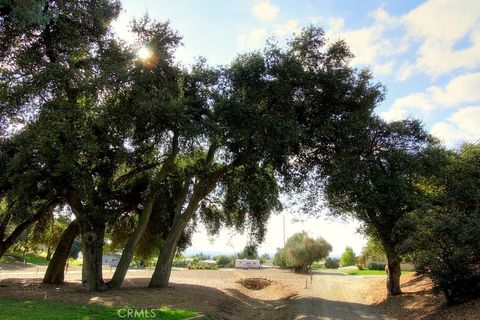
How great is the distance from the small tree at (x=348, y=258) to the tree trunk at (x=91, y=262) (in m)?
77.6

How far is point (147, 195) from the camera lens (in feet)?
80.2

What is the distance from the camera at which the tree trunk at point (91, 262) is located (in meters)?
21.4

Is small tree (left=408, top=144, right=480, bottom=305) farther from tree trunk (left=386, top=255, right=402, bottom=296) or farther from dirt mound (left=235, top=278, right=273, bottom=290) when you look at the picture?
dirt mound (left=235, top=278, right=273, bottom=290)

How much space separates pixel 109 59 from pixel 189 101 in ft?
14.7

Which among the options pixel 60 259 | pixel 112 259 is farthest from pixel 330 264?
pixel 60 259

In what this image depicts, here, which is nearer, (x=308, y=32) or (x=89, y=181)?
(x=89, y=181)

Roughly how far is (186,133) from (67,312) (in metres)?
10.5

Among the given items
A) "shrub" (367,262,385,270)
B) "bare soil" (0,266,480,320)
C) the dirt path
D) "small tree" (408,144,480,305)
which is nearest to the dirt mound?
the dirt path

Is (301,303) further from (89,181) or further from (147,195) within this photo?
(89,181)

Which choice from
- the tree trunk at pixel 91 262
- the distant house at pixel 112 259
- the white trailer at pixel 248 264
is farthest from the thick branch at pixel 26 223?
the white trailer at pixel 248 264

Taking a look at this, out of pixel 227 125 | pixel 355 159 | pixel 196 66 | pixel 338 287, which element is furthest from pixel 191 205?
pixel 338 287

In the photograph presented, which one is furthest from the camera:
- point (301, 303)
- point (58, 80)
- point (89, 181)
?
point (301, 303)

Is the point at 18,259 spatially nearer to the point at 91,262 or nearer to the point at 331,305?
the point at 91,262
